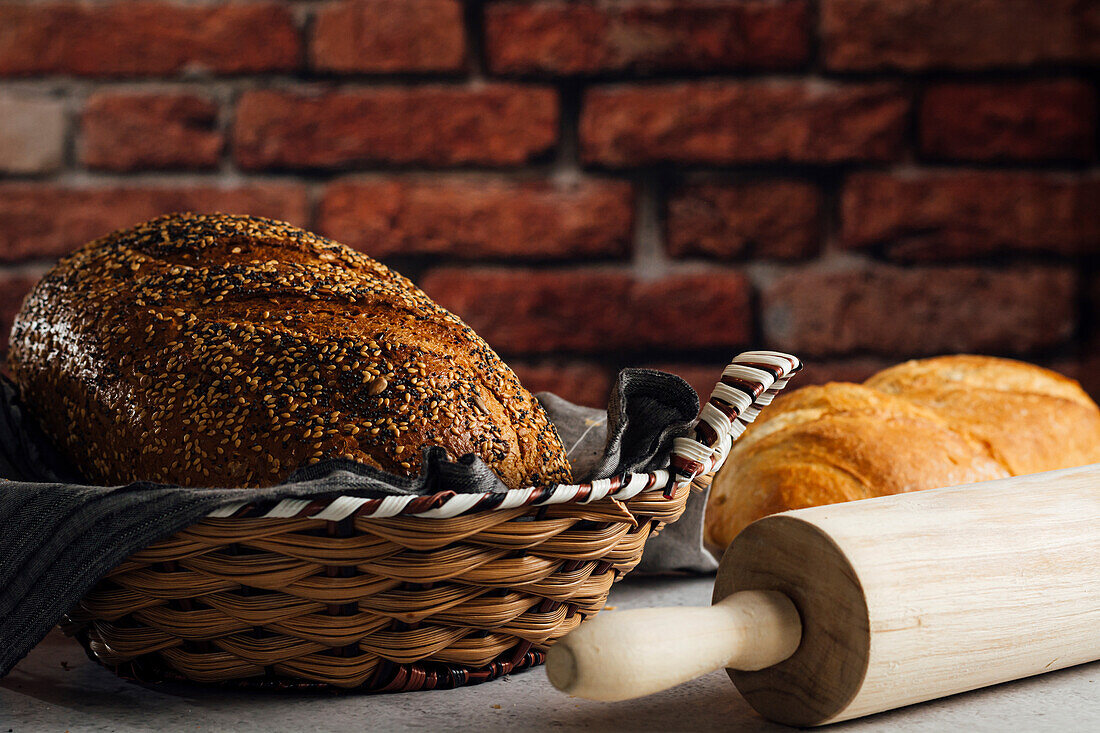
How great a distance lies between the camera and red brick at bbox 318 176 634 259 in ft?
4.45

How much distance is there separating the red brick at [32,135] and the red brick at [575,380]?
2.30 ft

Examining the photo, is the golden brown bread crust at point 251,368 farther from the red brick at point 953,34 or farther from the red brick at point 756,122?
the red brick at point 953,34

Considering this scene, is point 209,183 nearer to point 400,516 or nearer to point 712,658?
point 400,516

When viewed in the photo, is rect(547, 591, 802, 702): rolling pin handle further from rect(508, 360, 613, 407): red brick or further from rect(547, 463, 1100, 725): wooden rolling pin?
rect(508, 360, 613, 407): red brick

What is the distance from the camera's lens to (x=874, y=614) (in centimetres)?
50

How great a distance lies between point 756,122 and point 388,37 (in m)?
0.50

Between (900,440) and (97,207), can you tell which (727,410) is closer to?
(900,440)

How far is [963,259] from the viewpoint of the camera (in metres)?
1.38

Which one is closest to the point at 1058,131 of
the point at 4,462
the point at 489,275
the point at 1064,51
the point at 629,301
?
the point at 1064,51

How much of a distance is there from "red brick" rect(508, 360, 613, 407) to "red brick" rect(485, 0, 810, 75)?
39 cm

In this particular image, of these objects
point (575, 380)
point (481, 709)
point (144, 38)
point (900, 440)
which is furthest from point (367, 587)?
point (144, 38)

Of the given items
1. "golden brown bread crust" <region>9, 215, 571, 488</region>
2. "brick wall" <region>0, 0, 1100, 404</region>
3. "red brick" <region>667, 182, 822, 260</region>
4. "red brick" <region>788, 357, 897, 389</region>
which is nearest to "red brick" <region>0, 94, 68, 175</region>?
"brick wall" <region>0, 0, 1100, 404</region>

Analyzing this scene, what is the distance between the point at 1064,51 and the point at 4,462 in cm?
133

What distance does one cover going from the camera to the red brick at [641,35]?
1.35 m
